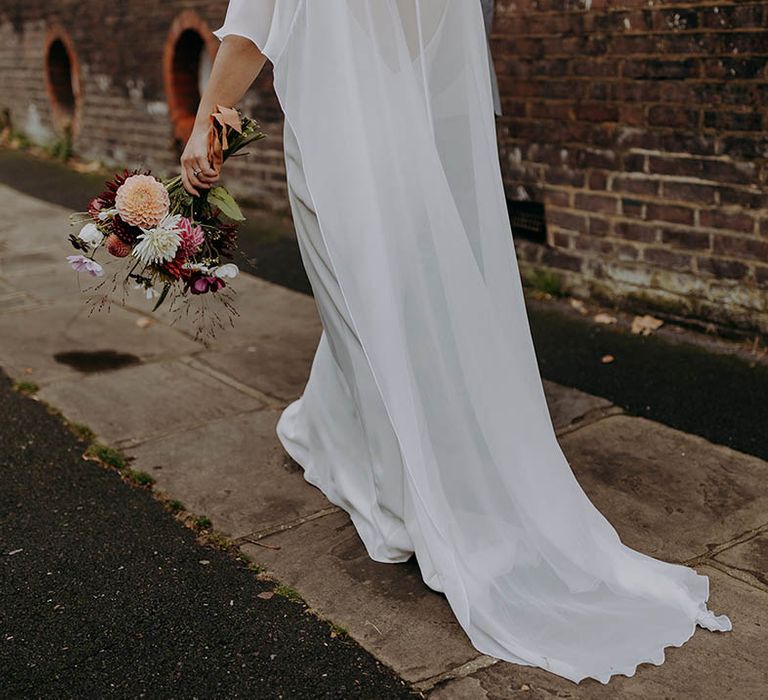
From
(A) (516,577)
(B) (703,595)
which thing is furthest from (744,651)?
(A) (516,577)

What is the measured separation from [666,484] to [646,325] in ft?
5.98

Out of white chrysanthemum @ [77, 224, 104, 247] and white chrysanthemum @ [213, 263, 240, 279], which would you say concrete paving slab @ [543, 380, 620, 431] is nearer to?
white chrysanthemum @ [213, 263, 240, 279]

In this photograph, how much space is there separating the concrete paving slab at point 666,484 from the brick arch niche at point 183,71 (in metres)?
6.00

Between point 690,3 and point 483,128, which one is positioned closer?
point 483,128

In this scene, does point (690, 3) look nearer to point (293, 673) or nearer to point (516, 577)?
point (516, 577)

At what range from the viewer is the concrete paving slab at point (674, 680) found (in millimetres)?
2713

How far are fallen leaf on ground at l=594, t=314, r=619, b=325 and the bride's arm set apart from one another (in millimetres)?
3016

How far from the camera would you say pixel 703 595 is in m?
3.10

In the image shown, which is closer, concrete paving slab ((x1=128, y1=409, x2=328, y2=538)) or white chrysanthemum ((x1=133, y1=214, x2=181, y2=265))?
white chrysanthemum ((x1=133, y1=214, x2=181, y2=265))

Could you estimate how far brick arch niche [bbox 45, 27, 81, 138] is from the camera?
1148cm

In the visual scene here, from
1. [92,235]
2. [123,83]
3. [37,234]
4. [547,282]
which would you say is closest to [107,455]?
[92,235]

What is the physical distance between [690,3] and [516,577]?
3175 mm

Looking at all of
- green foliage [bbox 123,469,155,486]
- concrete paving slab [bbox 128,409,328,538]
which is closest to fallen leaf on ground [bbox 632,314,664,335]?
concrete paving slab [bbox 128,409,328,538]

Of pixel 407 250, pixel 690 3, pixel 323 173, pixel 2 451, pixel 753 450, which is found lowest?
pixel 753 450
